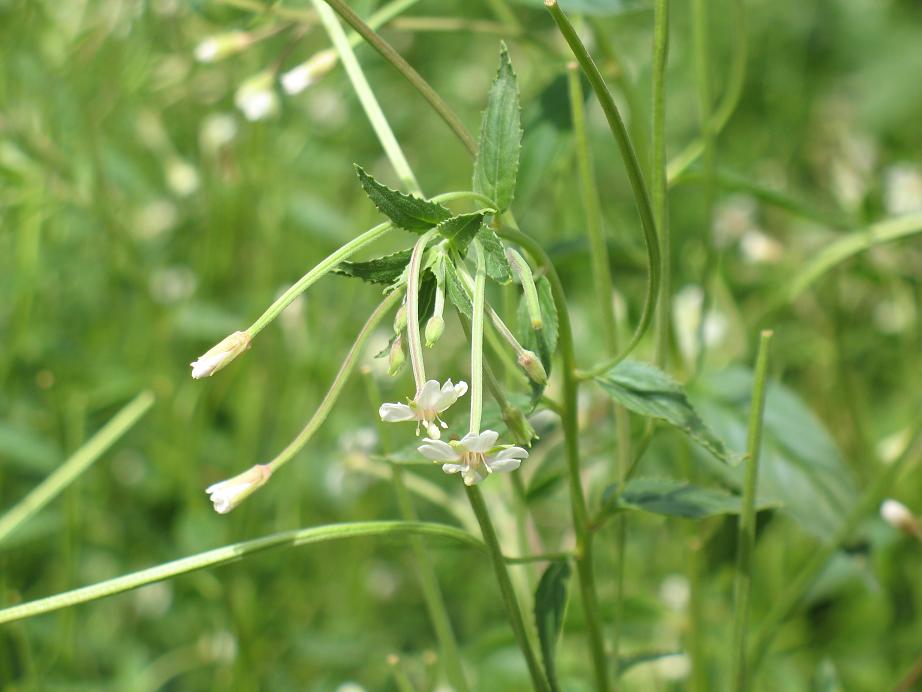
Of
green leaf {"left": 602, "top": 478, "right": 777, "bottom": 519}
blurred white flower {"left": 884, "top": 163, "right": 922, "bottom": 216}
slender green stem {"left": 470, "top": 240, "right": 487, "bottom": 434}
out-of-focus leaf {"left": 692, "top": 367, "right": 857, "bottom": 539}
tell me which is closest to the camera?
slender green stem {"left": 470, "top": 240, "right": 487, "bottom": 434}

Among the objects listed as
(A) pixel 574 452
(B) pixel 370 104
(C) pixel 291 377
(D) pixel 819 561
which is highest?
(B) pixel 370 104

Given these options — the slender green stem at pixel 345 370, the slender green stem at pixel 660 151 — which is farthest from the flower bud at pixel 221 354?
the slender green stem at pixel 660 151

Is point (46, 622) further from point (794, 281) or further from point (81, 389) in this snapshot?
point (794, 281)

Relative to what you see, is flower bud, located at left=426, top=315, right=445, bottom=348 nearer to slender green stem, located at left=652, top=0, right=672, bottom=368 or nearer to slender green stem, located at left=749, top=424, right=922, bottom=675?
slender green stem, located at left=652, top=0, right=672, bottom=368

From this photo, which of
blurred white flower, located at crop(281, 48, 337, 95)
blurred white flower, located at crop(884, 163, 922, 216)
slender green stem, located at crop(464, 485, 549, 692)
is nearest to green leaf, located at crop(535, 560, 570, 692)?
slender green stem, located at crop(464, 485, 549, 692)

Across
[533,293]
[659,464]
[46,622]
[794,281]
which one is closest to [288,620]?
[46,622]

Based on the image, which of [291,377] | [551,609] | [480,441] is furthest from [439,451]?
[291,377]

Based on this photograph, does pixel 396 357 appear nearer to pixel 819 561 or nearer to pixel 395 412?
pixel 395 412

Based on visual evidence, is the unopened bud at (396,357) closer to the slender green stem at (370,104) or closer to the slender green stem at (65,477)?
the slender green stem at (370,104)
